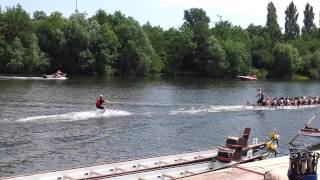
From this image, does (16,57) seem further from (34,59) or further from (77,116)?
(77,116)

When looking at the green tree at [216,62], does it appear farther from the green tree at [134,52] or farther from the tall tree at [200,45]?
the green tree at [134,52]

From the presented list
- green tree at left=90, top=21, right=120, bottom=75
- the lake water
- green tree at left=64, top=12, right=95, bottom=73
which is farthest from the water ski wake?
green tree at left=90, top=21, right=120, bottom=75

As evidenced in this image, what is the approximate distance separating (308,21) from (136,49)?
90.4m

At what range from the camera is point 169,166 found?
25.5m

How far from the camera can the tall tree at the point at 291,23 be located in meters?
170

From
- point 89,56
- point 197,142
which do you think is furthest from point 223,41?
point 197,142

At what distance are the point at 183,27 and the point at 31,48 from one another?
47.2 metres

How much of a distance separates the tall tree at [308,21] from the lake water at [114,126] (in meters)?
124

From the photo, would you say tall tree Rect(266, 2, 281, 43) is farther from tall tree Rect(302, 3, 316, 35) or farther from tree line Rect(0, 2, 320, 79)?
tall tree Rect(302, 3, 316, 35)

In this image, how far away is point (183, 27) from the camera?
13700 centimetres

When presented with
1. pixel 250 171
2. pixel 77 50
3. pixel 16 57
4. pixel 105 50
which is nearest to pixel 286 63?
pixel 105 50

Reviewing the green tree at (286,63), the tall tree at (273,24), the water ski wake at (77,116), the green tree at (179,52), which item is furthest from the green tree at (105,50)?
the water ski wake at (77,116)

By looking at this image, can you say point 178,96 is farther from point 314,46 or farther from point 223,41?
point 314,46

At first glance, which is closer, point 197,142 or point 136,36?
point 197,142
